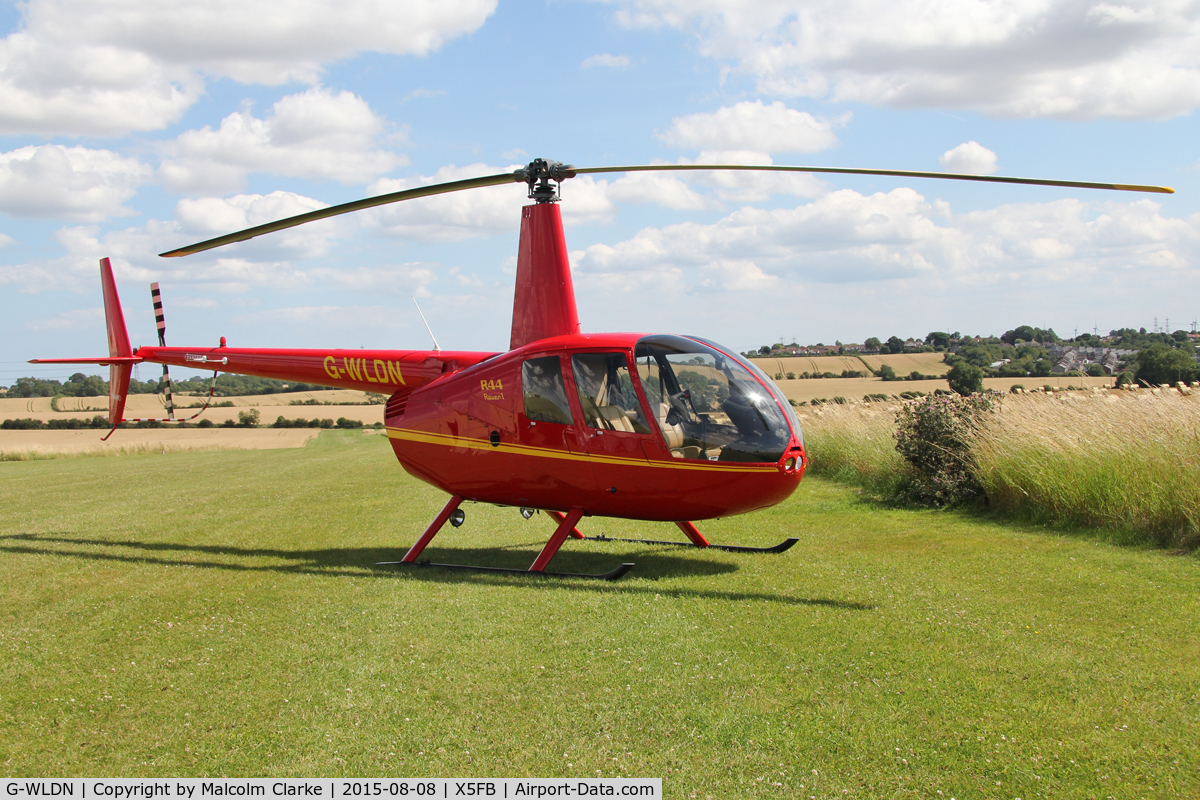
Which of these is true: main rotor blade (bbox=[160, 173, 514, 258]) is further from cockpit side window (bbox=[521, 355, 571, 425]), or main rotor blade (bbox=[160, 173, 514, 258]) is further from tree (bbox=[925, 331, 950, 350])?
tree (bbox=[925, 331, 950, 350])

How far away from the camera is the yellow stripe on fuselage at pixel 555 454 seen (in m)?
7.88

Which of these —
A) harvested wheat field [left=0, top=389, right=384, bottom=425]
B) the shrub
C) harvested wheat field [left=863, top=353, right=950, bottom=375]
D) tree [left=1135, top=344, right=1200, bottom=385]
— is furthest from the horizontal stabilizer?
harvested wheat field [left=863, top=353, right=950, bottom=375]

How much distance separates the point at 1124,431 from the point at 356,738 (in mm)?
10281

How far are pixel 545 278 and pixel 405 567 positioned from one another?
12.3ft

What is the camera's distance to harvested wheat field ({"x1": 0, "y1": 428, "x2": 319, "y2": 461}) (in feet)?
112

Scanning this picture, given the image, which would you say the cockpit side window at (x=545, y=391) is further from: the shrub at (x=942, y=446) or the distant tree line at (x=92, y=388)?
the distant tree line at (x=92, y=388)

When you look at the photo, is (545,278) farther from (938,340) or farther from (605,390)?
(938,340)

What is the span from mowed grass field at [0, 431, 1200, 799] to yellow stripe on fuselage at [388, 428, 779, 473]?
3.95 feet

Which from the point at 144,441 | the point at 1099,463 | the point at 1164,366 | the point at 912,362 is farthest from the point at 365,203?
the point at 912,362

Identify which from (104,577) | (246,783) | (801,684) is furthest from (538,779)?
(104,577)

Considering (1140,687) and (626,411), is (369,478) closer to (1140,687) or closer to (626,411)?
(626,411)

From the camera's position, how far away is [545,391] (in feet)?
28.7

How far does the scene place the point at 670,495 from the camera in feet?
27.0

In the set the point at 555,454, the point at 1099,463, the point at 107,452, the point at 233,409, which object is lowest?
the point at 107,452
